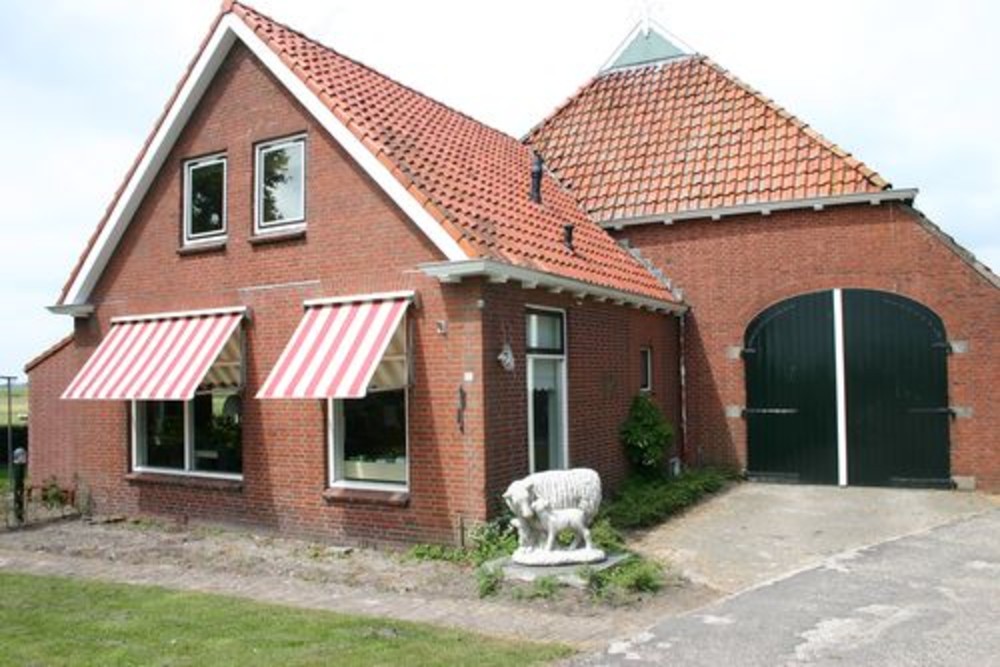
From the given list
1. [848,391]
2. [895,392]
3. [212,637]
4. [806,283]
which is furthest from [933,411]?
[212,637]

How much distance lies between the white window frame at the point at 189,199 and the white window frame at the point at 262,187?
0.63 meters

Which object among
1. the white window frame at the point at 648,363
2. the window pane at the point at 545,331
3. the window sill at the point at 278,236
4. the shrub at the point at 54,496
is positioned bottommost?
the shrub at the point at 54,496

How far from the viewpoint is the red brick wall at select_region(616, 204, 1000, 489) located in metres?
14.5

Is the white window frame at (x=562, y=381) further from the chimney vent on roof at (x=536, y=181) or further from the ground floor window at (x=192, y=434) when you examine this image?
the ground floor window at (x=192, y=434)

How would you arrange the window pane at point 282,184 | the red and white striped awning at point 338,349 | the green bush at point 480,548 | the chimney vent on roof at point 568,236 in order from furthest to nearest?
the chimney vent on roof at point 568,236, the window pane at point 282,184, the red and white striped awning at point 338,349, the green bush at point 480,548

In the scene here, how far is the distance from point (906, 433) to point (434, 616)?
10289mm

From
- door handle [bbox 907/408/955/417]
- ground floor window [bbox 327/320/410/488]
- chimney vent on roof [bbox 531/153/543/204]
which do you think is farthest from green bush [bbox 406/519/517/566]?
door handle [bbox 907/408/955/417]

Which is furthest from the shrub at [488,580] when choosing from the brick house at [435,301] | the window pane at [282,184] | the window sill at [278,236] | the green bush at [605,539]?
the window pane at [282,184]

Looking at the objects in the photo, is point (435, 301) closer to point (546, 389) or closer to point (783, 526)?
point (546, 389)

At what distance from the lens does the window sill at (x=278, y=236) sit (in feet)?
40.9

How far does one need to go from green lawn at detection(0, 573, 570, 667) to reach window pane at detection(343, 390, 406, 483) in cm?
304

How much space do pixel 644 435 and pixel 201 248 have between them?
25.4ft

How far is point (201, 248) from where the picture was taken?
13.6m

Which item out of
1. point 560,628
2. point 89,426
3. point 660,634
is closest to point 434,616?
point 560,628
